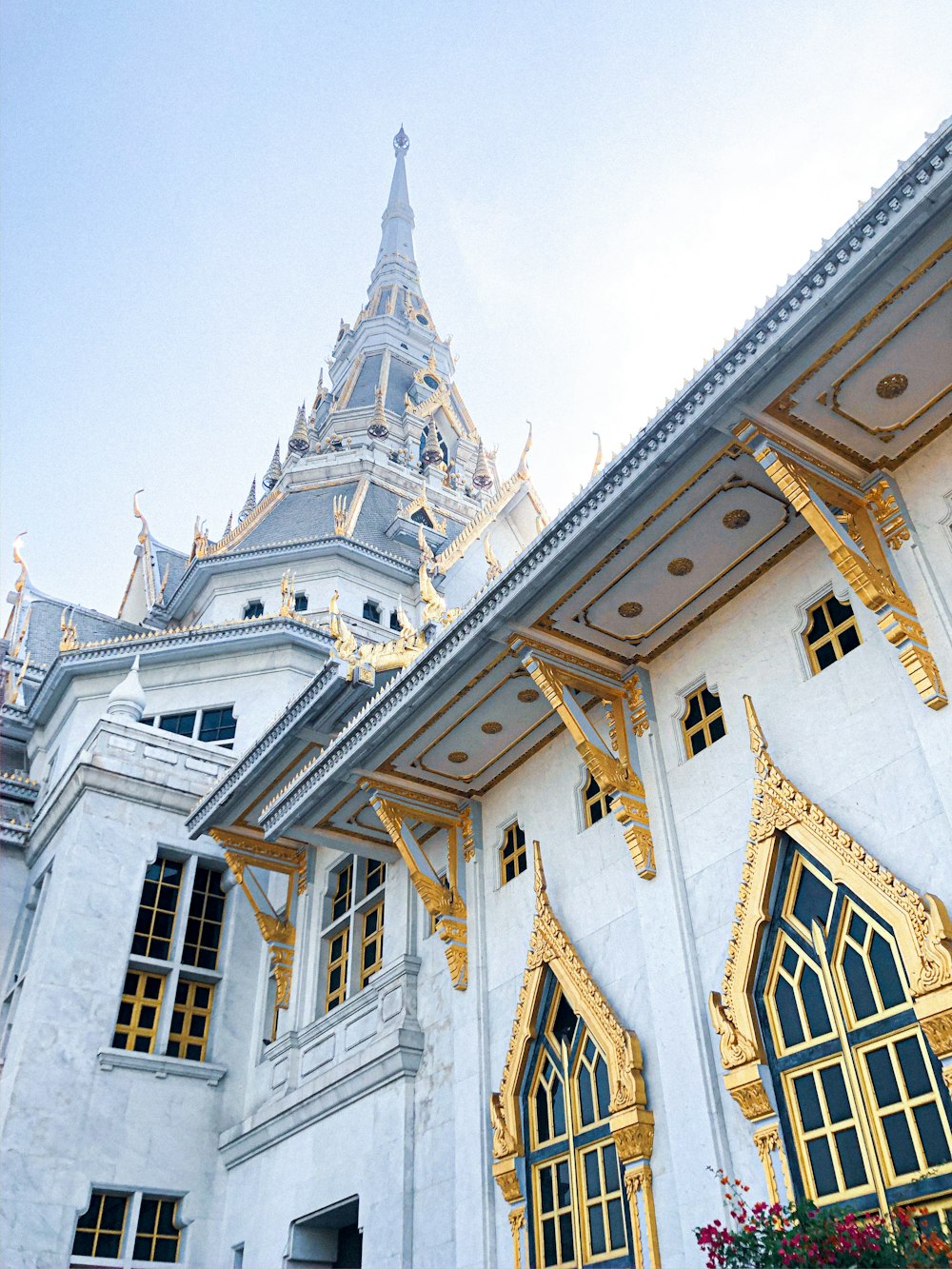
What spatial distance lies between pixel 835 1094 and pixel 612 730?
4972mm

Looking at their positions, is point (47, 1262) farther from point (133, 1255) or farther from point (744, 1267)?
point (744, 1267)

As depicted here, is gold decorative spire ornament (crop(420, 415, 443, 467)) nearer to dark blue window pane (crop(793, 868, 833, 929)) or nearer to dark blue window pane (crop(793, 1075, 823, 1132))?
dark blue window pane (crop(793, 868, 833, 929))

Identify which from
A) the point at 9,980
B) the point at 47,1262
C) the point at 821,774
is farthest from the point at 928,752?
the point at 9,980

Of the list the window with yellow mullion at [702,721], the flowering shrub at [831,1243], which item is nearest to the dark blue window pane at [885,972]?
the flowering shrub at [831,1243]

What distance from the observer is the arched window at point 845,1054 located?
884 cm

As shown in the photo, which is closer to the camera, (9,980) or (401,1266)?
(401,1266)

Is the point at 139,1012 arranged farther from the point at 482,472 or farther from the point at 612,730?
the point at 482,472

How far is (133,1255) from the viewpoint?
16.7 metres

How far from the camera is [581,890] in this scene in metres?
13.3

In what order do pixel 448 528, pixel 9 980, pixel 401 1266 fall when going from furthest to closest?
pixel 448 528 → pixel 9 980 → pixel 401 1266

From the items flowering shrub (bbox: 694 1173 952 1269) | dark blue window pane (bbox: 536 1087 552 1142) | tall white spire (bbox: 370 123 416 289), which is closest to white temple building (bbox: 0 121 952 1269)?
dark blue window pane (bbox: 536 1087 552 1142)

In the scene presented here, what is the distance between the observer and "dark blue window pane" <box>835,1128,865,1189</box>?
29.9ft

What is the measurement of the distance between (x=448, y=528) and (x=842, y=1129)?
29.1 meters

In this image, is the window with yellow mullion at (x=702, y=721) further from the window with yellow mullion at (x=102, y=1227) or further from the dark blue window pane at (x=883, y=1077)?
the window with yellow mullion at (x=102, y=1227)
